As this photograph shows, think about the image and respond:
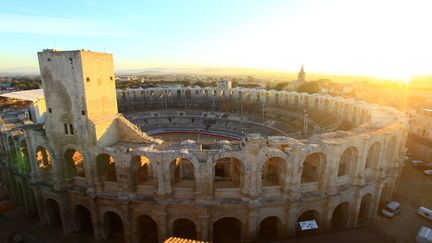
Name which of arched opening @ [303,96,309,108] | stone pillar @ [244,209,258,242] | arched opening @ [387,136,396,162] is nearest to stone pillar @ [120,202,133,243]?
stone pillar @ [244,209,258,242]

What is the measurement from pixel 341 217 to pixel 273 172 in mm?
7932

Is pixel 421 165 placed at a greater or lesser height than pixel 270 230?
greater

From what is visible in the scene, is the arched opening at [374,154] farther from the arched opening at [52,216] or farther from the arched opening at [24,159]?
the arched opening at [24,159]

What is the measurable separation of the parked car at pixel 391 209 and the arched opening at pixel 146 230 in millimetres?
23107

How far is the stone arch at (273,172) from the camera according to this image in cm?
2023

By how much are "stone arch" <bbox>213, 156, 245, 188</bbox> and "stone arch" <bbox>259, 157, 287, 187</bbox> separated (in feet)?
7.53

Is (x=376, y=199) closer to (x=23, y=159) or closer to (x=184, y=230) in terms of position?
(x=184, y=230)

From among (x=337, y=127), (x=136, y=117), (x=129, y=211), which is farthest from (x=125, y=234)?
(x=136, y=117)

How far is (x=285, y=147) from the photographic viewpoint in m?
19.8

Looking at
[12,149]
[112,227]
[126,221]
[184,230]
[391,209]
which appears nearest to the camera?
[126,221]

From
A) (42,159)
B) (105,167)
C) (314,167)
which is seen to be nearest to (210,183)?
(314,167)

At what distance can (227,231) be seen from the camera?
22062mm

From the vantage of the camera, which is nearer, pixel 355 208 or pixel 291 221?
pixel 291 221

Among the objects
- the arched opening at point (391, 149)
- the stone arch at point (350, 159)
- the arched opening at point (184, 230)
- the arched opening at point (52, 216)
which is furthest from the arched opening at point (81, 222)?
the arched opening at point (391, 149)
